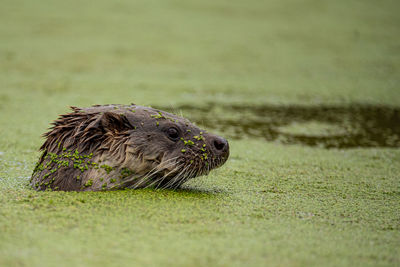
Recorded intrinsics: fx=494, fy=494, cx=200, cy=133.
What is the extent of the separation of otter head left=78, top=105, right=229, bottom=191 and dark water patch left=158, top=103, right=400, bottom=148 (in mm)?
2180

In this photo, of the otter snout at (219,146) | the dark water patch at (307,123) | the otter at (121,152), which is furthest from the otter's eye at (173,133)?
the dark water patch at (307,123)

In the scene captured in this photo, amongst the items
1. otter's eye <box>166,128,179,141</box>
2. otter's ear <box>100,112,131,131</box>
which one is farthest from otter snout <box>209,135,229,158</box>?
otter's ear <box>100,112,131,131</box>

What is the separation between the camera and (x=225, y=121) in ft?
19.6

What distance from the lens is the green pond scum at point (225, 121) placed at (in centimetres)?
234

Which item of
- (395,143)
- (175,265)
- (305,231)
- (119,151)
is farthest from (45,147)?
(395,143)

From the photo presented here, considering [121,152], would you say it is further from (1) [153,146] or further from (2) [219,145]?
(2) [219,145]

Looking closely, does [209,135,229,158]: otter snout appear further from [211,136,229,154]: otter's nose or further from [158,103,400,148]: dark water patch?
[158,103,400,148]: dark water patch

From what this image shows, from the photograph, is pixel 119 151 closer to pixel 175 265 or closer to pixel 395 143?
pixel 175 265

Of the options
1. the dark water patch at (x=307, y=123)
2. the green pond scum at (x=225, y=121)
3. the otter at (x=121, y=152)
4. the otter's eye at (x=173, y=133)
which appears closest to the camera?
the green pond scum at (x=225, y=121)

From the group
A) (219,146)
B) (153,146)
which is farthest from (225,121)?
(153,146)

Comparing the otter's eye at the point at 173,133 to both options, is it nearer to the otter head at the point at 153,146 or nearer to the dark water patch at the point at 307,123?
the otter head at the point at 153,146

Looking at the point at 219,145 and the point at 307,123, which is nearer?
the point at 219,145

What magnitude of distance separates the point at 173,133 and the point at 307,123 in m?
3.31

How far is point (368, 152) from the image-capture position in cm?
496
